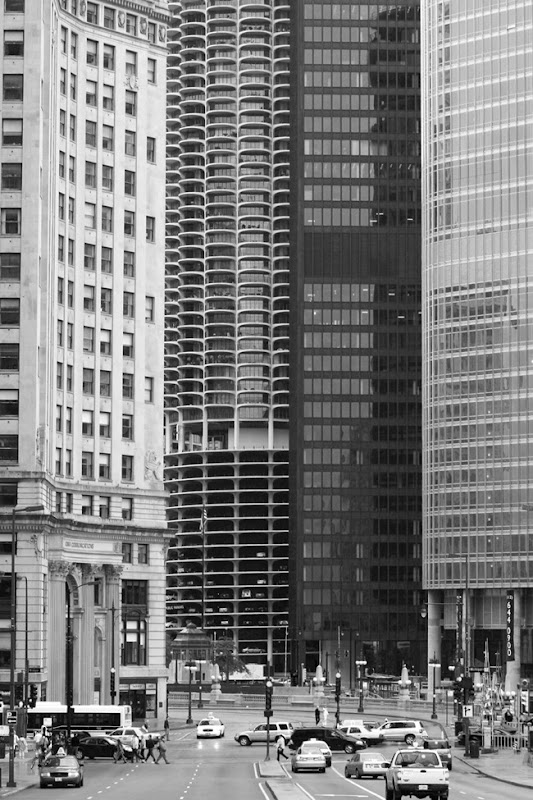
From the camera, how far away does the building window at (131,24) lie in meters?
151

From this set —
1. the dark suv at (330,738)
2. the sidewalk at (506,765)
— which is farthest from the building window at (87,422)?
the sidewalk at (506,765)

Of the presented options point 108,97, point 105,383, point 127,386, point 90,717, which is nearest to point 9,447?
point 105,383

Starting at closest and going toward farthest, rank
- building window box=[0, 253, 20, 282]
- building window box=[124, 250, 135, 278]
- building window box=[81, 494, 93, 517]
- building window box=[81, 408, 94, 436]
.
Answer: building window box=[0, 253, 20, 282]
building window box=[81, 494, 93, 517]
building window box=[81, 408, 94, 436]
building window box=[124, 250, 135, 278]

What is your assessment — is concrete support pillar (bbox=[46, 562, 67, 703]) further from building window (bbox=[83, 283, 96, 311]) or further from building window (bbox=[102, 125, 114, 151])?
building window (bbox=[102, 125, 114, 151])

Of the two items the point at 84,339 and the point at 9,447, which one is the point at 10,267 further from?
the point at 84,339

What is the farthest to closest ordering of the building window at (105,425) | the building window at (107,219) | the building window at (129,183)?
1. the building window at (129,183)
2. the building window at (107,219)
3. the building window at (105,425)

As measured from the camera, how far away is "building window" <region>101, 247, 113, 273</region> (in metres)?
147

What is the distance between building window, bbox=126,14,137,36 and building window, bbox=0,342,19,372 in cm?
3588

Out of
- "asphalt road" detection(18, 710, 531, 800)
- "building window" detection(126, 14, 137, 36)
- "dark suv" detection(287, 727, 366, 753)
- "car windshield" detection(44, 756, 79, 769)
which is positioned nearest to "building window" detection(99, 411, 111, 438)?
"building window" detection(126, 14, 137, 36)

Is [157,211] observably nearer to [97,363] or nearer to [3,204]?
[97,363]

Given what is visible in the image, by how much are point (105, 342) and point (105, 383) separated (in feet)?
11.0

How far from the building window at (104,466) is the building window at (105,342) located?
831 cm

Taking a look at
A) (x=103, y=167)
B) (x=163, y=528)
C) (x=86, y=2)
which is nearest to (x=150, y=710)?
(x=163, y=528)

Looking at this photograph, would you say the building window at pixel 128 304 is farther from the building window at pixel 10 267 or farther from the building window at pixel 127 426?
the building window at pixel 10 267
